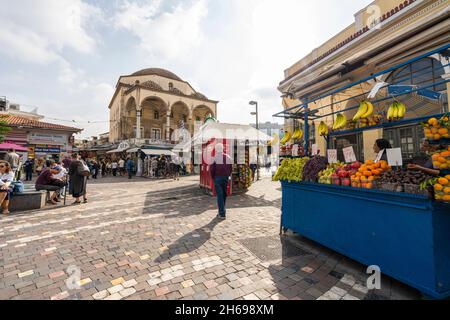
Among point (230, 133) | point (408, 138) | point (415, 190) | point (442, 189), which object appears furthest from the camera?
point (230, 133)

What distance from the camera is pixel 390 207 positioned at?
8.04 ft

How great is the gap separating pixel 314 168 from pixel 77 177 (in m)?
7.93

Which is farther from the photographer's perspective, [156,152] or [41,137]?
[156,152]

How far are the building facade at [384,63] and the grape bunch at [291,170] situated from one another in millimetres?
1158

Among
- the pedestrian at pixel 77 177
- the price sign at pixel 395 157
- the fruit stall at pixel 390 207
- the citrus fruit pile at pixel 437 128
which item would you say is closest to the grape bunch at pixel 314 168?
the fruit stall at pixel 390 207

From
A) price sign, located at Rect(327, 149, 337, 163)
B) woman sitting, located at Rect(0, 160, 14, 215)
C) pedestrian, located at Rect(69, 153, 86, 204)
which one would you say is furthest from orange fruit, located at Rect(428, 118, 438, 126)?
woman sitting, located at Rect(0, 160, 14, 215)

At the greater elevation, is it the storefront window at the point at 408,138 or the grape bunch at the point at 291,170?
the storefront window at the point at 408,138

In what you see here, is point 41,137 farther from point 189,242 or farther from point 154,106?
point 189,242

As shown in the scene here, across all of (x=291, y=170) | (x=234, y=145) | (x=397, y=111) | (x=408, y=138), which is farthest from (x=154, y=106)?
(x=397, y=111)

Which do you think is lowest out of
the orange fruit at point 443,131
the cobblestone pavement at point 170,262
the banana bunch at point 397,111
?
the cobblestone pavement at point 170,262

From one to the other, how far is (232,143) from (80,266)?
7.69m

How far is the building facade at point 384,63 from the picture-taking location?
2.62m

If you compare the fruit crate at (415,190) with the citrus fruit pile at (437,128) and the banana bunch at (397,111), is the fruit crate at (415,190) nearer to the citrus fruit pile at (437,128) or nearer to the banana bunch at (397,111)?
the citrus fruit pile at (437,128)

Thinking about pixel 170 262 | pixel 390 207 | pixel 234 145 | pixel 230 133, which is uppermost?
pixel 230 133
